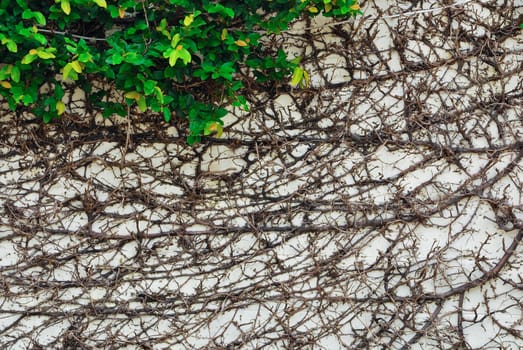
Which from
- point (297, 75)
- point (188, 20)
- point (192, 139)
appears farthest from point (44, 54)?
point (297, 75)

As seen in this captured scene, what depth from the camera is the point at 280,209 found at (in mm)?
2672

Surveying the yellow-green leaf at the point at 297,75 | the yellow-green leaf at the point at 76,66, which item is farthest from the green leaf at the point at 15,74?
the yellow-green leaf at the point at 297,75

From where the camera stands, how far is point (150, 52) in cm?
231

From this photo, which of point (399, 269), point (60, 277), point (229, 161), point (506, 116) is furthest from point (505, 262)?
point (60, 277)

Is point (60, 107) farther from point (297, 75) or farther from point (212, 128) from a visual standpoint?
point (297, 75)

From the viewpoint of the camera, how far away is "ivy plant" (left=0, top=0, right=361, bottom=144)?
229cm

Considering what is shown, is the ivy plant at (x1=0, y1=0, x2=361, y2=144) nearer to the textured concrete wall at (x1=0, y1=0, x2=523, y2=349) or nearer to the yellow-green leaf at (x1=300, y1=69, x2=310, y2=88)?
the yellow-green leaf at (x1=300, y1=69, x2=310, y2=88)

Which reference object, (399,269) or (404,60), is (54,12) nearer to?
(404,60)

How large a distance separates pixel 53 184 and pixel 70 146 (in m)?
0.19

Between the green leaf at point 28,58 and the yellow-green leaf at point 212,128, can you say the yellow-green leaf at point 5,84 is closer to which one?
the green leaf at point 28,58

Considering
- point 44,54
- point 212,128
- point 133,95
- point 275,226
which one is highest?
point 44,54

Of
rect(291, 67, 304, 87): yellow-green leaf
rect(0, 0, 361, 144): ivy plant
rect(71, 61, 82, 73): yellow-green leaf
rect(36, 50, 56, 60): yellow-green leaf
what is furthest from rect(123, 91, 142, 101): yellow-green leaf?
rect(291, 67, 304, 87): yellow-green leaf

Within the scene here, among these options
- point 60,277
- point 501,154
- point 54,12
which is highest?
point 54,12

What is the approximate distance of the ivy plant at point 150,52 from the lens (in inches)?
90.0
